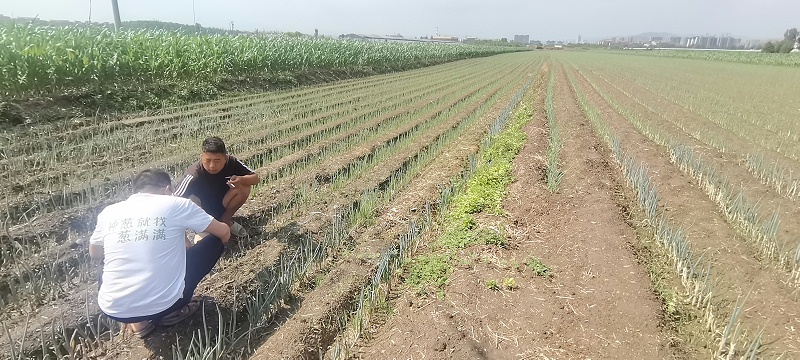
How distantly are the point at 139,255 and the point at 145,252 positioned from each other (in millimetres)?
37

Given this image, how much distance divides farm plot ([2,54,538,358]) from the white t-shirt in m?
0.33

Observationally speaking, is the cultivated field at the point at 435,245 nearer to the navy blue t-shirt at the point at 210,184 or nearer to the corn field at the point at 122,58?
the navy blue t-shirt at the point at 210,184

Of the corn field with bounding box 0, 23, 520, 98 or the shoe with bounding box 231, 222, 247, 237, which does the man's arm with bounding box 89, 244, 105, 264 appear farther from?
the corn field with bounding box 0, 23, 520, 98

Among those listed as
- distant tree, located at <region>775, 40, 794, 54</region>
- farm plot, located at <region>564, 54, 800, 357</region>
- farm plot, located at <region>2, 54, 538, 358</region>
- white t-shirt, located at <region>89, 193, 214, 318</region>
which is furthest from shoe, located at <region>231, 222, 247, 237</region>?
distant tree, located at <region>775, 40, 794, 54</region>

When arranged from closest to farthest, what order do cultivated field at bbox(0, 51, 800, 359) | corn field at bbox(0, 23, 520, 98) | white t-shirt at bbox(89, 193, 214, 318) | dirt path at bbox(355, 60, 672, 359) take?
white t-shirt at bbox(89, 193, 214, 318) → dirt path at bbox(355, 60, 672, 359) → cultivated field at bbox(0, 51, 800, 359) → corn field at bbox(0, 23, 520, 98)

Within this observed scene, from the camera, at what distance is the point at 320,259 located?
13.4 feet

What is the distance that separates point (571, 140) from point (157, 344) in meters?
7.25

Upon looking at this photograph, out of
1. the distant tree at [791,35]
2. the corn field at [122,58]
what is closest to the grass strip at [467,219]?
the corn field at [122,58]

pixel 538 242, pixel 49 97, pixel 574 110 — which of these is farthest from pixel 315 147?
pixel 574 110

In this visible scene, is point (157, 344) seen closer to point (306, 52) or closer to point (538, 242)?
point (538, 242)

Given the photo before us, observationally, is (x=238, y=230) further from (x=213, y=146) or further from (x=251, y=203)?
(x=213, y=146)

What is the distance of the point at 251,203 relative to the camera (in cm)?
512

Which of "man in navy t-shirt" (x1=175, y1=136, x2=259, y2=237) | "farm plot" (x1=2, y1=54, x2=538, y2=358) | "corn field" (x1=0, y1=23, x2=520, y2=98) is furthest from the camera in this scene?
"corn field" (x1=0, y1=23, x2=520, y2=98)

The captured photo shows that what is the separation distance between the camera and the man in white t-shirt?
2.67 m
